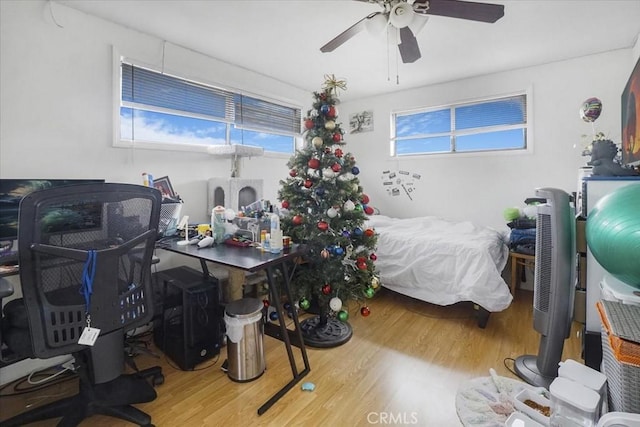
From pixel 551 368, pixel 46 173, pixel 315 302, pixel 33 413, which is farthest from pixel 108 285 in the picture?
pixel 551 368

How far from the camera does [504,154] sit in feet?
11.6

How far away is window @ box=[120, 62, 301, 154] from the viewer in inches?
99.5

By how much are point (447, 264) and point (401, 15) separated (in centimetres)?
191

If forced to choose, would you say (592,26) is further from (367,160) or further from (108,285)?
(108,285)

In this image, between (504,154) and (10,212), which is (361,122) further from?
(10,212)

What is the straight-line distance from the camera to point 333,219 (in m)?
2.23

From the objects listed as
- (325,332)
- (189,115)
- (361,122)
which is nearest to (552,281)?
(325,332)

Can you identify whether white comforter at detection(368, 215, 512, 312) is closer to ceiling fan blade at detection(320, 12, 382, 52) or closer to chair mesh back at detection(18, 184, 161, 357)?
ceiling fan blade at detection(320, 12, 382, 52)

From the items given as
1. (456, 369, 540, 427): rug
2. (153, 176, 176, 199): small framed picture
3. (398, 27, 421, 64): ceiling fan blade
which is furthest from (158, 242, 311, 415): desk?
(398, 27, 421, 64): ceiling fan blade

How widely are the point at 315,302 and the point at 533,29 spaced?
2845 mm

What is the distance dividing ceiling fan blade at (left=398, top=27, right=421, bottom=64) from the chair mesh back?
5.56 ft

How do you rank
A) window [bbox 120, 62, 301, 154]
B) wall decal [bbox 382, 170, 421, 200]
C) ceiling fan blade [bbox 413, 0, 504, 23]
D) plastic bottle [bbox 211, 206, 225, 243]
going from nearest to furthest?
ceiling fan blade [bbox 413, 0, 504, 23] → plastic bottle [bbox 211, 206, 225, 243] → window [bbox 120, 62, 301, 154] → wall decal [bbox 382, 170, 421, 200]

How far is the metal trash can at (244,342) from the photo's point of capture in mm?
1836

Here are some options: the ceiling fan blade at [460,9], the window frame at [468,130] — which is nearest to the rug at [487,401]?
the ceiling fan blade at [460,9]
